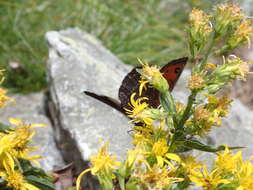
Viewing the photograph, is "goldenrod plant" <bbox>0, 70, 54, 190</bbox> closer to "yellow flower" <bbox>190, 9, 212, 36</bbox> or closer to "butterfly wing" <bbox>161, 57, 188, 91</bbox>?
"butterfly wing" <bbox>161, 57, 188, 91</bbox>

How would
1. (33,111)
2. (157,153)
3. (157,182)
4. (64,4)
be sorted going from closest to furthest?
(157,182)
(157,153)
(33,111)
(64,4)

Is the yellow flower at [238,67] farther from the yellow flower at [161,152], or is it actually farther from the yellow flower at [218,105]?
the yellow flower at [161,152]

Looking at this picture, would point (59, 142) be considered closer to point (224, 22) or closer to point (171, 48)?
point (224, 22)

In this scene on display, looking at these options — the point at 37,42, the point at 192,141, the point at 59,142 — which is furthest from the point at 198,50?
the point at 37,42

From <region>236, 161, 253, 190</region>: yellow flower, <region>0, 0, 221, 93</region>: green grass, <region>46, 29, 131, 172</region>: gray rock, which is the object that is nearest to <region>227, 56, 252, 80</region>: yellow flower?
<region>236, 161, 253, 190</region>: yellow flower

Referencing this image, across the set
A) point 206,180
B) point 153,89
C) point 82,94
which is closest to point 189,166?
point 206,180

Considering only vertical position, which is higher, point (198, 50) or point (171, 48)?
point (171, 48)
